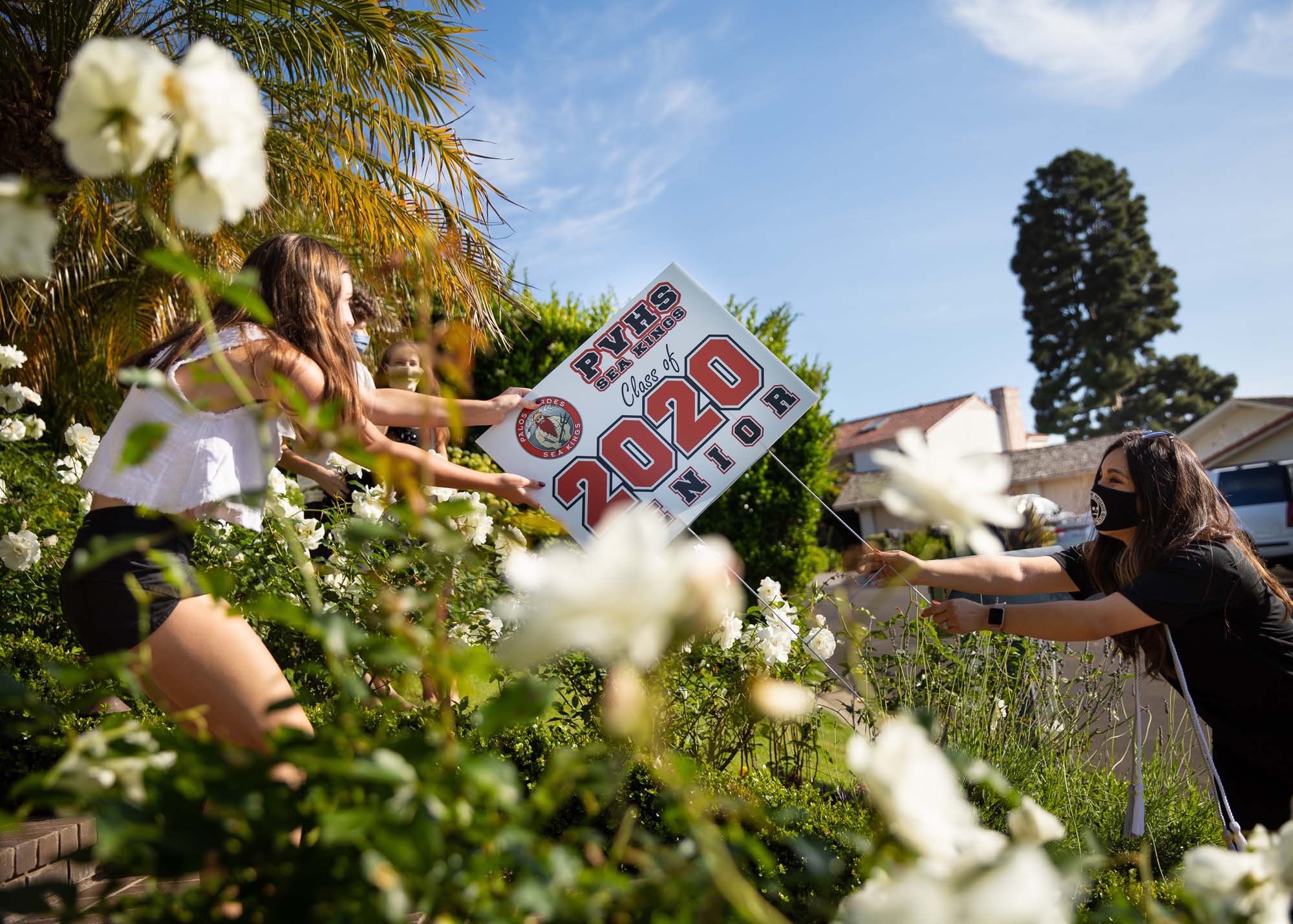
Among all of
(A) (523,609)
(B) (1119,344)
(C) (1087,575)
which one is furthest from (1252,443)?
(A) (523,609)

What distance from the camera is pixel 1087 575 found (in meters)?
2.76

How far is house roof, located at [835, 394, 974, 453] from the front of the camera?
43250 millimetres

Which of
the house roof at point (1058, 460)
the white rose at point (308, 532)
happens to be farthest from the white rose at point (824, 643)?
the house roof at point (1058, 460)

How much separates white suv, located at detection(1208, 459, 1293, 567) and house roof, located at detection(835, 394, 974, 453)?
28.4 meters

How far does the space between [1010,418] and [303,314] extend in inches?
1789

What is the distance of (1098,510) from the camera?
255 centimetres

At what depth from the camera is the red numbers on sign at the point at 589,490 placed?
109 inches

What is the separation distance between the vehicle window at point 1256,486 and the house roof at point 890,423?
28.3m

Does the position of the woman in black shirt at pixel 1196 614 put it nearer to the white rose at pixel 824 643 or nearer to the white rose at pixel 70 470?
the white rose at pixel 824 643

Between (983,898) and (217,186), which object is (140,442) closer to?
(217,186)

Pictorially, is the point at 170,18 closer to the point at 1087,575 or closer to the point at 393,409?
the point at 393,409

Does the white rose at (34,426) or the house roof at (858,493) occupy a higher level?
the house roof at (858,493)

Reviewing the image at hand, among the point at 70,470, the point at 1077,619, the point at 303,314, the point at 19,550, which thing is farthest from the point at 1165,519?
the point at 70,470

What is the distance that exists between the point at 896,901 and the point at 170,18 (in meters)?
6.36
